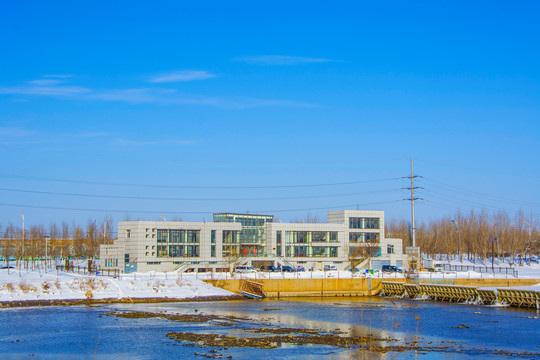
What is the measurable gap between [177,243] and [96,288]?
103 feet

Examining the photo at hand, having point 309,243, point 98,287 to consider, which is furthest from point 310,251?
point 98,287

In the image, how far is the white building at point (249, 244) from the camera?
89375mm

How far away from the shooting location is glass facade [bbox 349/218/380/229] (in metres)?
107

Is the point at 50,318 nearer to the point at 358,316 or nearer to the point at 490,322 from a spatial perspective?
the point at 358,316

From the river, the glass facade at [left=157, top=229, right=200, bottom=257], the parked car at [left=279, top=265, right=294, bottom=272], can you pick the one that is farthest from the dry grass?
the parked car at [left=279, top=265, right=294, bottom=272]

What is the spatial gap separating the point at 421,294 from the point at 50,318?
4184 centimetres

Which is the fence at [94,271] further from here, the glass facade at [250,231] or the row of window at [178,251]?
the glass facade at [250,231]

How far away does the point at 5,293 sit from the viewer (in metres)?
55.7

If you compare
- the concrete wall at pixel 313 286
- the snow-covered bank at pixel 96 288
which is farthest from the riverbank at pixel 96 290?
the concrete wall at pixel 313 286

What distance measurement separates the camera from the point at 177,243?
9144 cm

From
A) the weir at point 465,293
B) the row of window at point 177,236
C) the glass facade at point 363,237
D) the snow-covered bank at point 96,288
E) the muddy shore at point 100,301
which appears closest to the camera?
the muddy shore at point 100,301

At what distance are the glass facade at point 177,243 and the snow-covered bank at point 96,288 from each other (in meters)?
22.0

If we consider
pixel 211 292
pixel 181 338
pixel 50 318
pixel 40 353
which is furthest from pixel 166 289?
pixel 40 353

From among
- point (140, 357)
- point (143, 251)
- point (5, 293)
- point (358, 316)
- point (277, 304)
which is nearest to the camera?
point (140, 357)
